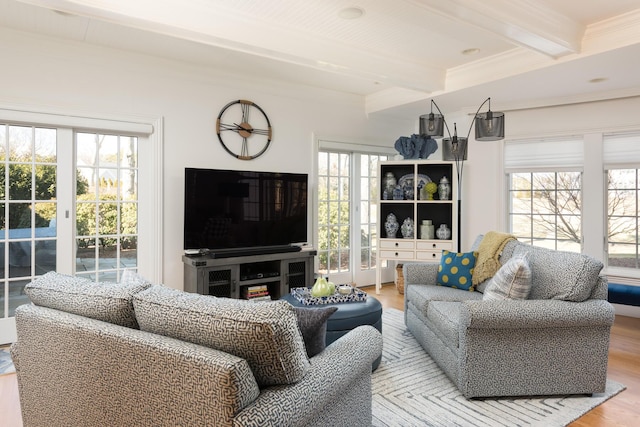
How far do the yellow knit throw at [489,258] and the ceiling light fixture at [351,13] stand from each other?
6.86 ft

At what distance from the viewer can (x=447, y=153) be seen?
4.69 m

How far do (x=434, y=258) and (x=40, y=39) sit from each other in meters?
4.55

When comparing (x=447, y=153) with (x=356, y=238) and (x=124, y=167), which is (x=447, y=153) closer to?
(x=356, y=238)

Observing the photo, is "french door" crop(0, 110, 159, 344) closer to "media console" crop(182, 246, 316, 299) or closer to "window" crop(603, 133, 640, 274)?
"media console" crop(182, 246, 316, 299)

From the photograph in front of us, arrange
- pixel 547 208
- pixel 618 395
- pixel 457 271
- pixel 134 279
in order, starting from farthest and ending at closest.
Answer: pixel 547 208, pixel 457 271, pixel 618 395, pixel 134 279

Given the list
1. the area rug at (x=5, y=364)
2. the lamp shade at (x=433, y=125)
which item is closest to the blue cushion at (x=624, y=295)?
the lamp shade at (x=433, y=125)

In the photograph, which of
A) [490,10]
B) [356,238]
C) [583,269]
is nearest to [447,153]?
[356,238]

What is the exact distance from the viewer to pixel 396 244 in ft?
17.2

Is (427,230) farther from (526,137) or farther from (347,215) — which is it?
(526,137)

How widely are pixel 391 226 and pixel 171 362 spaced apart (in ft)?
14.2

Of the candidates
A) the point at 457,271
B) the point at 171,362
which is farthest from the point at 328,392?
the point at 457,271

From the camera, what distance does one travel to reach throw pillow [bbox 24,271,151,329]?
1497mm

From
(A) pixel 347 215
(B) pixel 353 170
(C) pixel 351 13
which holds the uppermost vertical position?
(C) pixel 351 13

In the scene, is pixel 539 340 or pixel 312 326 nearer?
pixel 312 326
